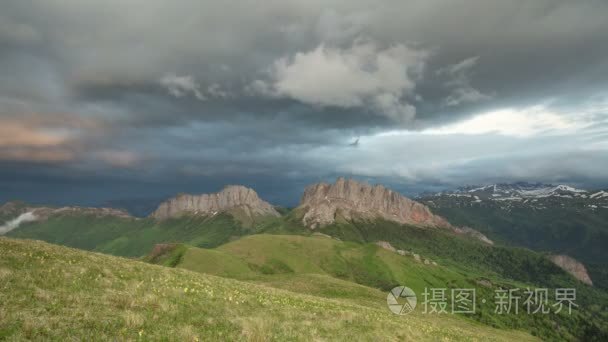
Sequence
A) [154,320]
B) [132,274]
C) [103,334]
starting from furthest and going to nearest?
1. [132,274]
2. [154,320]
3. [103,334]

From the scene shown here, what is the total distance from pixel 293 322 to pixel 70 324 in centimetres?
1104

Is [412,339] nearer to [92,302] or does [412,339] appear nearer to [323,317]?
[323,317]

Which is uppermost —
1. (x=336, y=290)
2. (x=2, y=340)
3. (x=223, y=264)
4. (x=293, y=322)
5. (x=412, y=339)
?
(x=2, y=340)

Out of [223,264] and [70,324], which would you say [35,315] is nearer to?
[70,324]

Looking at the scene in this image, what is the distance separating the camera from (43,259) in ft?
78.4

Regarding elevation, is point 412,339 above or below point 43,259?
below

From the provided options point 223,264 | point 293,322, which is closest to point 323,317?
point 293,322

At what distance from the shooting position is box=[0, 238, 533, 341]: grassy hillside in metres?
13.5

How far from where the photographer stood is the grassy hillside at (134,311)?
532 inches

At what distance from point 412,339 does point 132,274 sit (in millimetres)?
19671

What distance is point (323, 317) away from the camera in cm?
2361

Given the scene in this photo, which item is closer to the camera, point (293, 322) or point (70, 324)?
point (70, 324)

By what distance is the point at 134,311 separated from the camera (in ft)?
53.8

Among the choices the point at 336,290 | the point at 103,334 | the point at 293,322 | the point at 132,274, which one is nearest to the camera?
the point at 103,334
